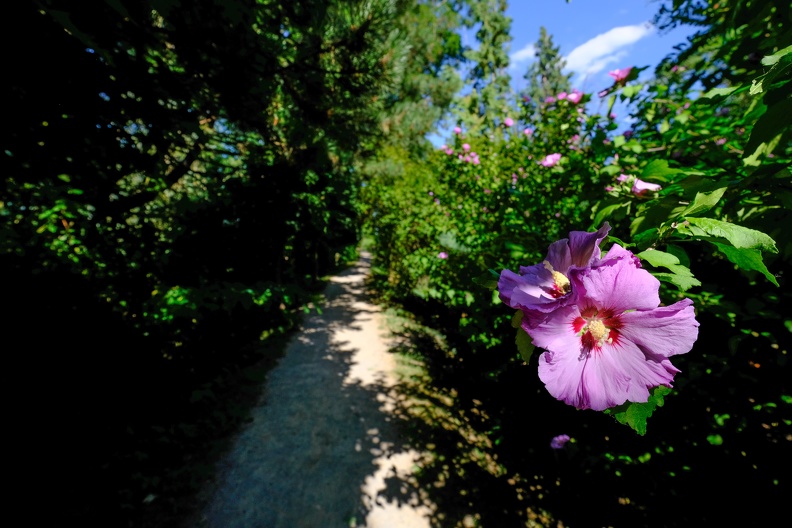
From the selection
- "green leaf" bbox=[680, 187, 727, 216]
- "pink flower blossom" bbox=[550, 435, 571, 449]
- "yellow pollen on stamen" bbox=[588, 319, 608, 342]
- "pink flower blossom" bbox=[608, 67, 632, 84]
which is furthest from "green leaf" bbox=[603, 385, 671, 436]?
"pink flower blossom" bbox=[550, 435, 571, 449]

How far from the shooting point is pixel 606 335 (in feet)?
2.26

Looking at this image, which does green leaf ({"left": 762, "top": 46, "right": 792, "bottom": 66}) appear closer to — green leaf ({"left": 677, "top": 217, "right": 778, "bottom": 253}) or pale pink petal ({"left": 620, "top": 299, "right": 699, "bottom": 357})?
green leaf ({"left": 677, "top": 217, "right": 778, "bottom": 253})

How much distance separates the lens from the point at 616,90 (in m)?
1.85

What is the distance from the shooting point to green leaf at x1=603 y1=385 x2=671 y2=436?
58cm

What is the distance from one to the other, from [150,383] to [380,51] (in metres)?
4.75

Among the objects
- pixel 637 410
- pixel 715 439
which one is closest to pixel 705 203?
pixel 637 410

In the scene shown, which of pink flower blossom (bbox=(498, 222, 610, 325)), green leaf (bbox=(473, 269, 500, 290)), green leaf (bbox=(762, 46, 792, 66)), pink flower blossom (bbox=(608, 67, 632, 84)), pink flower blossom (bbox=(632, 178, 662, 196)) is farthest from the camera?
pink flower blossom (bbox=(608, 67, 632, 84))

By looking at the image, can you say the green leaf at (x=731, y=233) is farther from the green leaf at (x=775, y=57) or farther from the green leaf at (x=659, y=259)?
the green leaf at (x=775, y=57)

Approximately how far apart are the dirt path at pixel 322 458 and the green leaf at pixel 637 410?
3.24 meters

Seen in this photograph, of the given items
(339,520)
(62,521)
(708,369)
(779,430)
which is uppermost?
(708,369)

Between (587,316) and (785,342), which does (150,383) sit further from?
(785,342)

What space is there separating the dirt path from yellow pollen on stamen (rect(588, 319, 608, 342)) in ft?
10.8

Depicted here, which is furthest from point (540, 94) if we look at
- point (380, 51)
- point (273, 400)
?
point (273, 400)

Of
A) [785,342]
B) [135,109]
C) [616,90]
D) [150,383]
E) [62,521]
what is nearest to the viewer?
[785,342]
